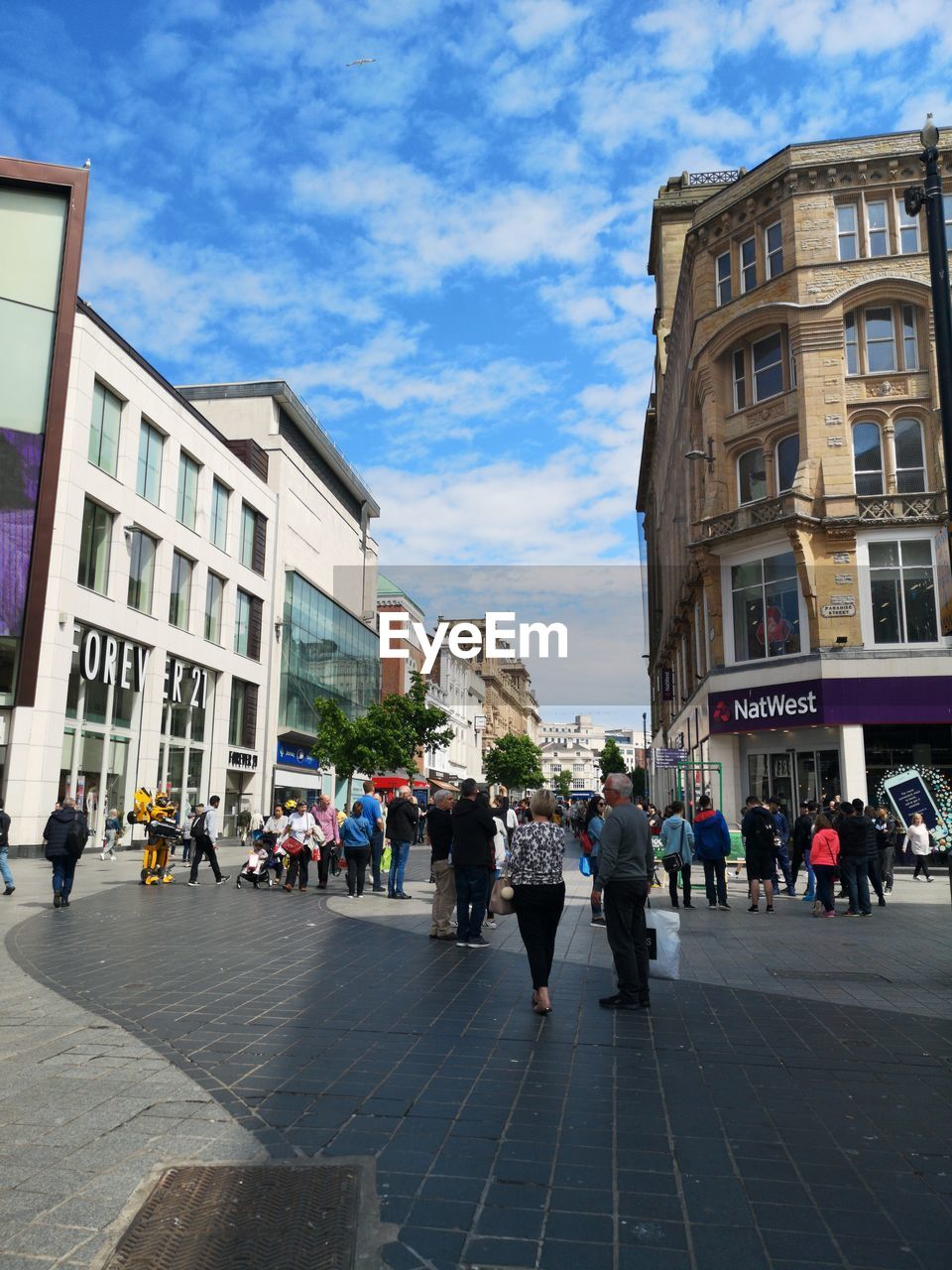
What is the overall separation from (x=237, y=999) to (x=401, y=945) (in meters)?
3.51

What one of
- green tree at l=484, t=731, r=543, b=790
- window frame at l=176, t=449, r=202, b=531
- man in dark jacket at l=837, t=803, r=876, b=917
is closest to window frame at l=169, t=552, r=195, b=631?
window frame at l=176, t=449, r=202, b=531

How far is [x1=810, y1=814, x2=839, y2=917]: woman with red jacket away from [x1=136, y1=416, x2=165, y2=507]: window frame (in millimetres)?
28070

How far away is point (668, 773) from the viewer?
5125 centimetres

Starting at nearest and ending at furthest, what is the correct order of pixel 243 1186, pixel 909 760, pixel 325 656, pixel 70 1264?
1. pixel 70 1264
2. pixel 243 1186
3. pixel 909 760
4. pixel 325 656

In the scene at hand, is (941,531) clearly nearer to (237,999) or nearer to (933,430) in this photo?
(933,430)

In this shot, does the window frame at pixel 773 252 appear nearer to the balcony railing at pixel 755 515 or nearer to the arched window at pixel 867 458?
the arched window at pixel 867 458

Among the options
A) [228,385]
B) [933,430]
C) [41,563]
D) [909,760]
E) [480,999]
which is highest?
[228,385]

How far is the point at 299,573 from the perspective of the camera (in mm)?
53469

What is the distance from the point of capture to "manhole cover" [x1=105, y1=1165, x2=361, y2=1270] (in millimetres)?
3479

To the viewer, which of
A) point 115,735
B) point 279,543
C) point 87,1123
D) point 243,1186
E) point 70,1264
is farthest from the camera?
point 279,543

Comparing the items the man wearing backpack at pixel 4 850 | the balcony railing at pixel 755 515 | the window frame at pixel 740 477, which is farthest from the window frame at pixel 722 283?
the man wearing backpack at pixel 4 850

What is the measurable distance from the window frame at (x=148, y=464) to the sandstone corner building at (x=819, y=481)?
19.9m

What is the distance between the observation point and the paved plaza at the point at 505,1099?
372cm

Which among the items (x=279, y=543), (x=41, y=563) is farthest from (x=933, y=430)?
(x=279, y=543)
